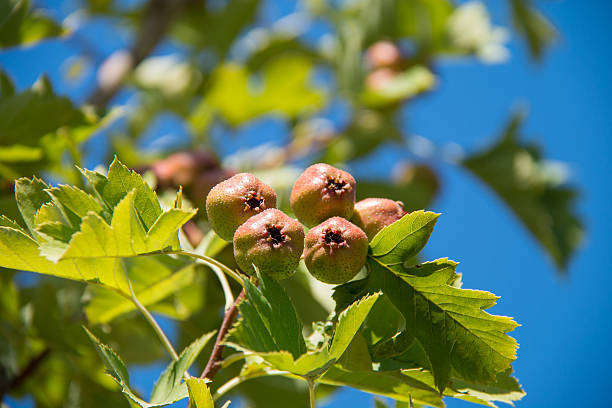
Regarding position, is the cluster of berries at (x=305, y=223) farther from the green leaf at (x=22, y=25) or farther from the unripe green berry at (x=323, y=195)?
the green leaf at (x=22, y=25)

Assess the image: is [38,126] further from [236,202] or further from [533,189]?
[533,189]

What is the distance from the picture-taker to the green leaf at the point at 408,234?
3.89ft

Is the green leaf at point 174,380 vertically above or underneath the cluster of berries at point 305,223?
underneath

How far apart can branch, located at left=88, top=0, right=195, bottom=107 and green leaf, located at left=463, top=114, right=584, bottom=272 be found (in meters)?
1.89

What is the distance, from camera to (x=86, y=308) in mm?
1741

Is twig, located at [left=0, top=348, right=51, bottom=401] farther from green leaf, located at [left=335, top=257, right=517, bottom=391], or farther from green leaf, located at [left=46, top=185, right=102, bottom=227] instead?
green leaf, located at [left=335, top=257, right=517, bottom=391]

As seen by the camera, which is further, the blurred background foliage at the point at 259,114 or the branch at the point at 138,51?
the branch at the point at 138,51

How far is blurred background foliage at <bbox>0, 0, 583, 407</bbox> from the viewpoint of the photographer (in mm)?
2090

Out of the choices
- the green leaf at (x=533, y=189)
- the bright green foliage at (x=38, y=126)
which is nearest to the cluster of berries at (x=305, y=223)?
the bright green foliage at (x=38, y=126)

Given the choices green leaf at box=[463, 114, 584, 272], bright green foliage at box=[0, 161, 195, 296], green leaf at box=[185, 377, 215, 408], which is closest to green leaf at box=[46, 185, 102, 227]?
bright green foliage at box=[0, 161, 195, 296]

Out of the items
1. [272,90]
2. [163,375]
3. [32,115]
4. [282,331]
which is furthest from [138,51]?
[282,331]

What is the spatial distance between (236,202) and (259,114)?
2.33 metres

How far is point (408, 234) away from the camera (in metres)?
1.19

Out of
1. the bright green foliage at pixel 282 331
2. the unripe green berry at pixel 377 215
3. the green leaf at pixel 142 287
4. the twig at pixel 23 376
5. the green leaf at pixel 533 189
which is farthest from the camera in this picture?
the green leaf at pixel 533 189
